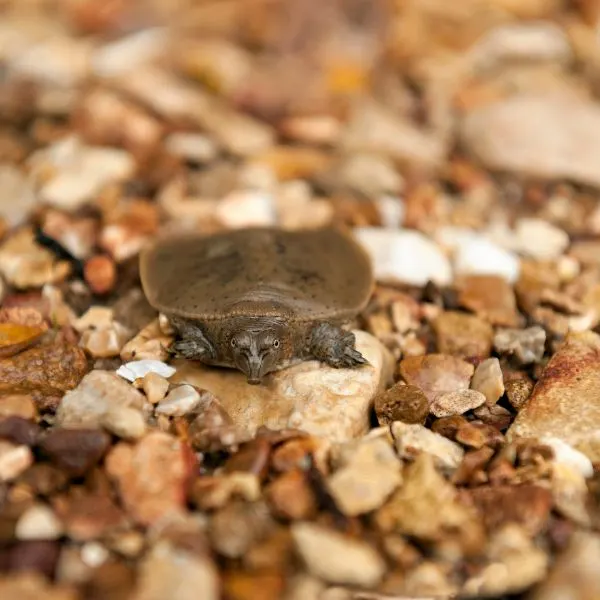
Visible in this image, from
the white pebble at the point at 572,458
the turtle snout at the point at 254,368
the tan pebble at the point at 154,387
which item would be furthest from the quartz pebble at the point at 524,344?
the tan pebble at the point at 154,387

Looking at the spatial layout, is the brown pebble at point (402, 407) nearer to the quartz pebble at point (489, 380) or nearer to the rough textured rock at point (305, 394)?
the rough textured rock at point (305, 394)

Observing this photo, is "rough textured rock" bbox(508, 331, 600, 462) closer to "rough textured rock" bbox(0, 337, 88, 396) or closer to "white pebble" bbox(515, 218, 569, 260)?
"white pebble" bbox(515, 218, 569, 260)

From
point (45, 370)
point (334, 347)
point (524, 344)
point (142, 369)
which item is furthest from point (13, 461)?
point (524, 344)

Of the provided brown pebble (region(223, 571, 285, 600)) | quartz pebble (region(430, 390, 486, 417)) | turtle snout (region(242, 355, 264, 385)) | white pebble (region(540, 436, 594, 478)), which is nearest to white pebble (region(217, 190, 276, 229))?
turtle snout (region(242, 355, 264, 385))

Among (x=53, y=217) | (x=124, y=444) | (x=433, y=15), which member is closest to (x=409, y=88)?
(x=433, y=15)

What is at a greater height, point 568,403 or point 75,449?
point 568,403

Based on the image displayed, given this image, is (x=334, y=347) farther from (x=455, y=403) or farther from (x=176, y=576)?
(x=176, y=576)
